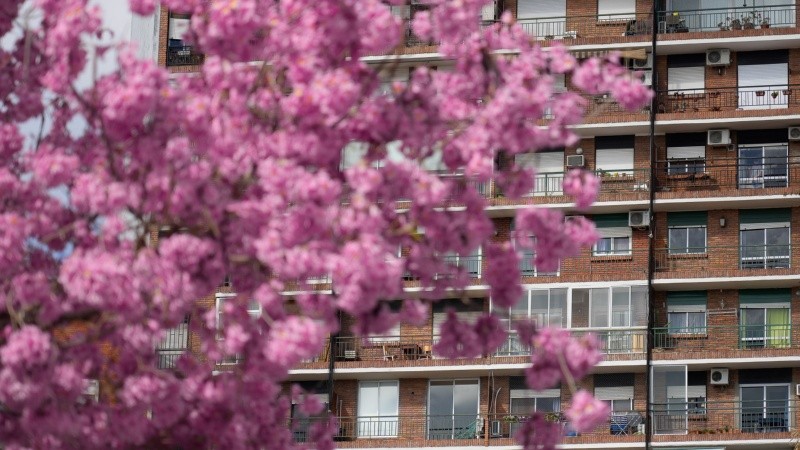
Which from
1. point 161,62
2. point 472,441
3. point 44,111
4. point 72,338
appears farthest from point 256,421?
point 161,62

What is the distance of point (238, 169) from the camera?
1762cm

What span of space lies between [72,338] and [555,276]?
155ft

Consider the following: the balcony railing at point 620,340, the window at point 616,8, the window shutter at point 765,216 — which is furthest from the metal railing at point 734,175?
the window at point 616,8

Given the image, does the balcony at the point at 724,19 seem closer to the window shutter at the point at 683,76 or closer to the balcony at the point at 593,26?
the balcony at the point at 593,26

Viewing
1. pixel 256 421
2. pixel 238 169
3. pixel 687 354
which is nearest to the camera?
pixel 238 169

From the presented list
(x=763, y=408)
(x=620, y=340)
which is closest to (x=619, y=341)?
(x=620, y=340)

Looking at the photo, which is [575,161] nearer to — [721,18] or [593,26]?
[593,26]

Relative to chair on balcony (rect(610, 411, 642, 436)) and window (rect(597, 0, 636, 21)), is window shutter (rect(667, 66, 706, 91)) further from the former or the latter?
chair on balcony (rect(610, 411, 642, 436))

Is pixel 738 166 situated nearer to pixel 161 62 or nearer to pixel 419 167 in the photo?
pixel 161 62

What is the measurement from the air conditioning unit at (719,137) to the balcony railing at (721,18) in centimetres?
333

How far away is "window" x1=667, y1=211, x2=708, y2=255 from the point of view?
2534 inches

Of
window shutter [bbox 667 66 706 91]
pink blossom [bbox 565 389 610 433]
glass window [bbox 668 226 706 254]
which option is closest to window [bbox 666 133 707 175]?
window shutter [bbox 667 66 706 91]

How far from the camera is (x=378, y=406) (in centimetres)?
6506

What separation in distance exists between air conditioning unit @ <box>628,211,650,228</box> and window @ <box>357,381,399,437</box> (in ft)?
29.5
